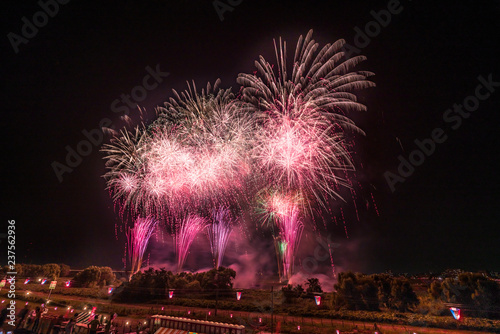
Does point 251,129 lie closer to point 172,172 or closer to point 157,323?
point 172,172

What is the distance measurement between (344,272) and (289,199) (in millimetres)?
23358

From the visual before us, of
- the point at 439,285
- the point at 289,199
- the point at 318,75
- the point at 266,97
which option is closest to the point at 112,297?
the point at 289,199

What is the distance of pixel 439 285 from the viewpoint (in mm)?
39969

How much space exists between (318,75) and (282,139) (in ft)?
23.1

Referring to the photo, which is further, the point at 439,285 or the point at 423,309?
the point at 439,285

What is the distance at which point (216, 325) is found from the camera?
15.7 meters

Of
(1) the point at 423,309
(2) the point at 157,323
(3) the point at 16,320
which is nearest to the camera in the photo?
(2) the point at 157,323

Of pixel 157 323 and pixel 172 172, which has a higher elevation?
pixel 172 172

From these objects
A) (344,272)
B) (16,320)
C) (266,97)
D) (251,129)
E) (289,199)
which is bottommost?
(16,320)

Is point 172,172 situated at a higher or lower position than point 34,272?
higher

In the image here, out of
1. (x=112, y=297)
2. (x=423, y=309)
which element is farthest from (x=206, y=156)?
(x=423, y=309)

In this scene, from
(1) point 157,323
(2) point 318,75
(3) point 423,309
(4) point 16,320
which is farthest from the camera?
(3) point 423,309

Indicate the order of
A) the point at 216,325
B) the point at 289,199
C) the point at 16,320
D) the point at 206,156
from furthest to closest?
the point at 289,199 < the point at 206,156 < the point at 16,320 < the point at 216,325

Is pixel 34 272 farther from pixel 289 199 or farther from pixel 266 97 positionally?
pixel 266 97
